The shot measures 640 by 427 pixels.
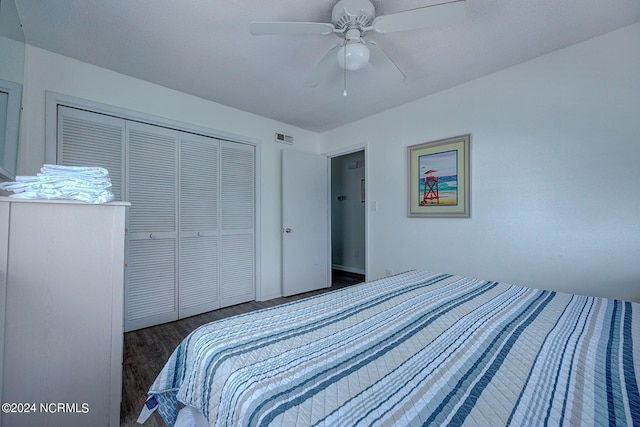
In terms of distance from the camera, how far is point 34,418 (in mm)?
1104

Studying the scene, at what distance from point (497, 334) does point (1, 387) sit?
2.01 metres

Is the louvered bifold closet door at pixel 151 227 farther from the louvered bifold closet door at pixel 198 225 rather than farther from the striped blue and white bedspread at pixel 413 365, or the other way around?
the striped blue and white bedspread at pixel 413 365

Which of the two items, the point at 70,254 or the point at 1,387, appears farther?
the point at 70,254

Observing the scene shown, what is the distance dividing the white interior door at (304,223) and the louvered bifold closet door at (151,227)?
1285 millimetres

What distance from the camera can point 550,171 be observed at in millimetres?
1944

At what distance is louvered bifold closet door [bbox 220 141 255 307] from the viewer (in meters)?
2.94

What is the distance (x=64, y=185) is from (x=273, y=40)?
153 cm

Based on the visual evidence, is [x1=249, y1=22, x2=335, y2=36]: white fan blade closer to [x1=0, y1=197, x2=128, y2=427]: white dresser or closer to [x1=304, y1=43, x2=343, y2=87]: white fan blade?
[x1=304, y1=43, x2=343, y2=87]: white fan blade

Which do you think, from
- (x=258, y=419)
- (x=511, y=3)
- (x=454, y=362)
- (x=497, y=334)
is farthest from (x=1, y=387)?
(x=511, y=3)

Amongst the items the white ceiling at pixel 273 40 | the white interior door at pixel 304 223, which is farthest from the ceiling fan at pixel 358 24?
the white interior door at pixel 304 223

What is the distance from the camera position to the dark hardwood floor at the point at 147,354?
57.6 inches

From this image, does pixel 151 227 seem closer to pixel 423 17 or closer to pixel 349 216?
pixel 423 17

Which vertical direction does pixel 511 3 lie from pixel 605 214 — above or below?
above

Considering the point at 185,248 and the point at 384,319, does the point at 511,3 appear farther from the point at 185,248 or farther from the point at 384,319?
the point at 185,248
